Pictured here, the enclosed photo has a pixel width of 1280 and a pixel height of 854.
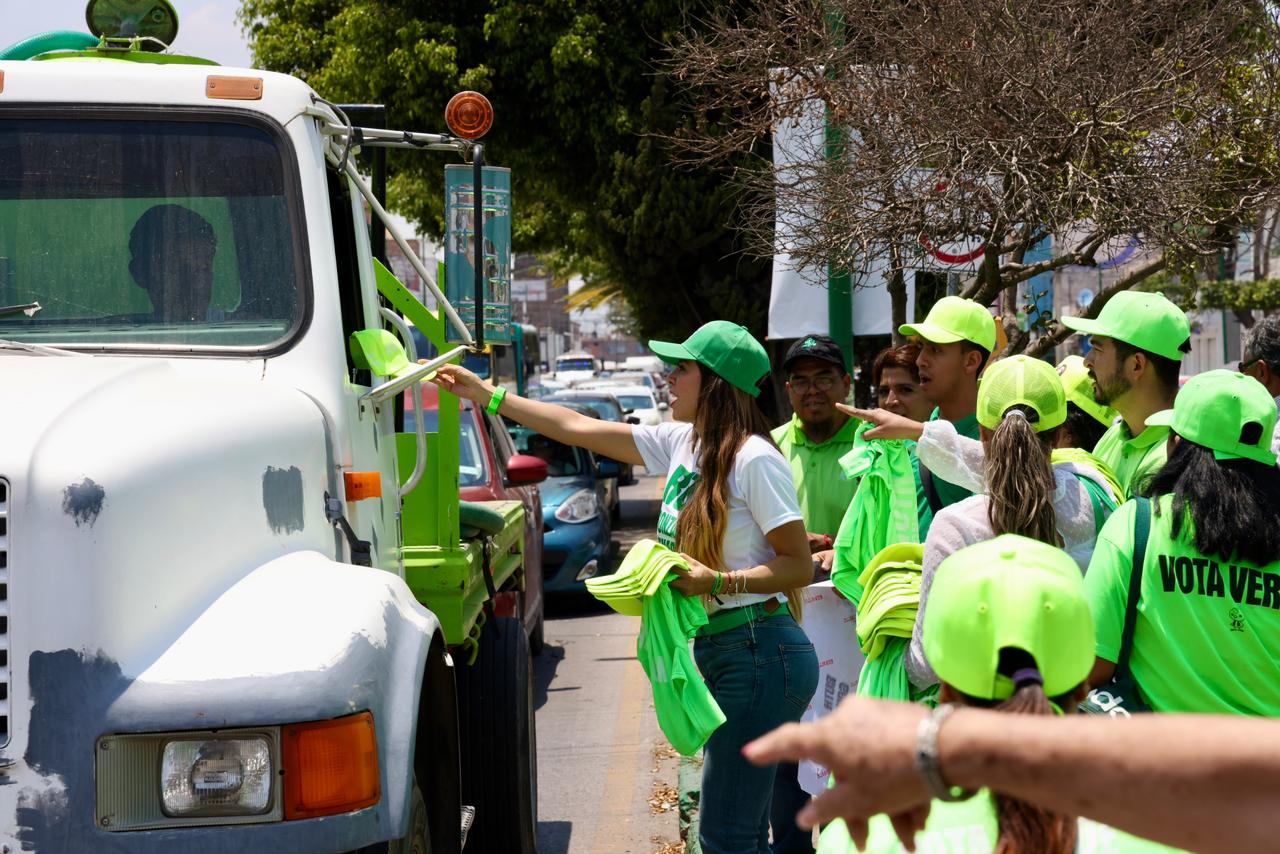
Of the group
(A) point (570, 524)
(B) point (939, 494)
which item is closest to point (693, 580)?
(B) point (939, 494)

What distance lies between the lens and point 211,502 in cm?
307

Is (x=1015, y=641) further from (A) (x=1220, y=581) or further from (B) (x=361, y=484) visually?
(B) (x=361, y=484)

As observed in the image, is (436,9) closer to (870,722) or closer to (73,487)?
(73,487)

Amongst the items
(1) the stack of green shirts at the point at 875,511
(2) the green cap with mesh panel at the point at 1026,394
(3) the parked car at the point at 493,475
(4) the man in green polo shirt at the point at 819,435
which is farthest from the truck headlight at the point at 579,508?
(2) the green cap with mesh panel at the point at 1026,394

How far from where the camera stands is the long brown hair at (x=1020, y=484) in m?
3.03

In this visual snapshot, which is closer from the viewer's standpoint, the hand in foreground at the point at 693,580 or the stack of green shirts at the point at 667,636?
the stack of green shirts at the point at 667,636

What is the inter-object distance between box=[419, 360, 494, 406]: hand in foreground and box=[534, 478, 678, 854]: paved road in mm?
2441

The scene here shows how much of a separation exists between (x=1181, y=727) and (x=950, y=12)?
214 inches

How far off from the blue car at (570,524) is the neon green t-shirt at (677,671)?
738 cm

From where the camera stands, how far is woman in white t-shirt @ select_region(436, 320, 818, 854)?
3.88m

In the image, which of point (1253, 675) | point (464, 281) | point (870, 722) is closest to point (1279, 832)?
point (870, 722)

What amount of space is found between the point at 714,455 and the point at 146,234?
1.70 m

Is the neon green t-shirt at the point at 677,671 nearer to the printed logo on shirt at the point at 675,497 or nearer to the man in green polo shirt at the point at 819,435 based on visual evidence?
the printed logo on shirt at the point at 675,497

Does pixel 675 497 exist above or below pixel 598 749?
above
